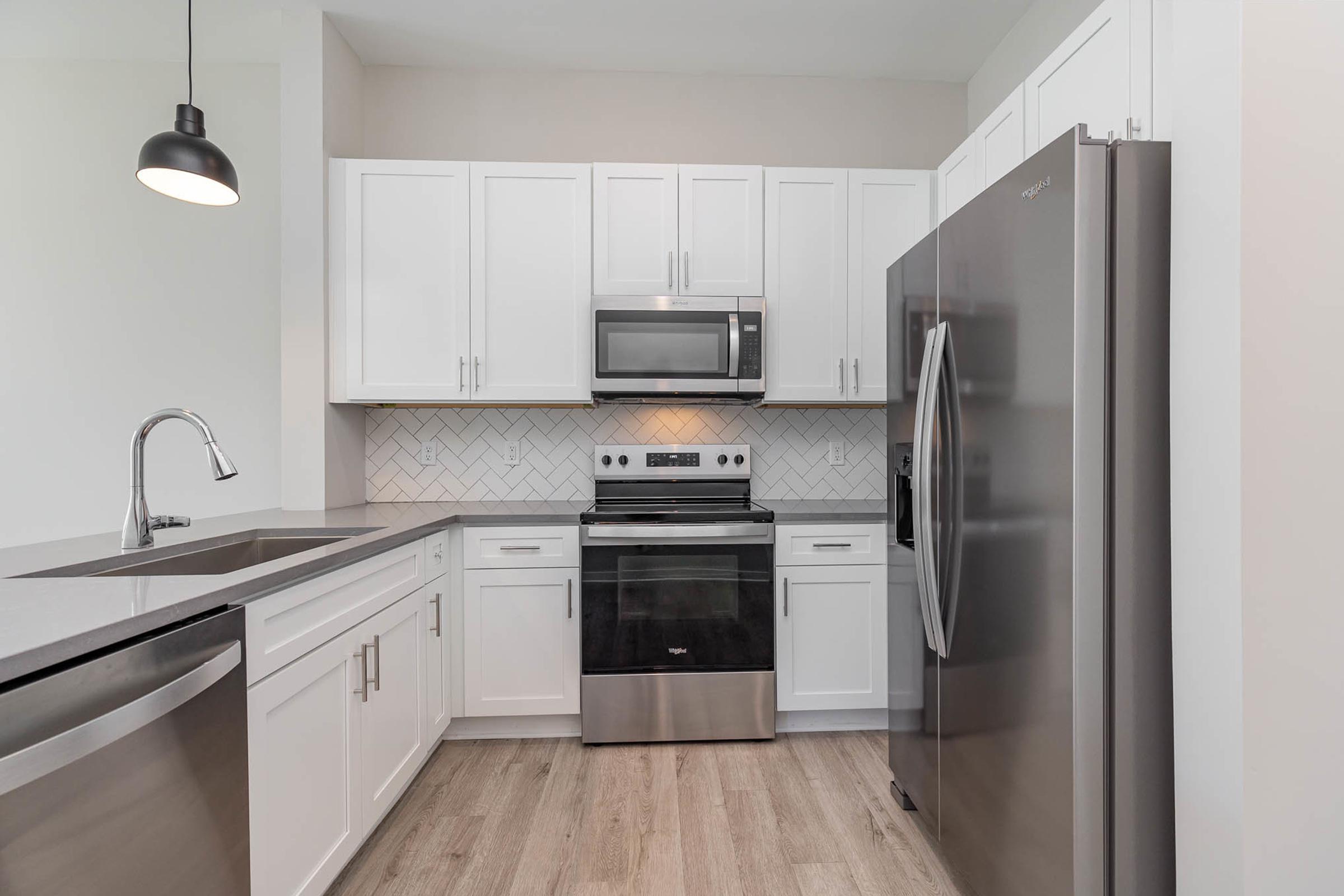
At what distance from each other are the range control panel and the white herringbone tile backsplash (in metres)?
0.09

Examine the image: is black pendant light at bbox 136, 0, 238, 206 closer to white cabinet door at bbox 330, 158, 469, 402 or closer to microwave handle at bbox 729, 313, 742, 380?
white cabinet door at bbox 330, 158, 469, 402

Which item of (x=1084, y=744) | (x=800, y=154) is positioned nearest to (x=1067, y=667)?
(x=1084, y=744)

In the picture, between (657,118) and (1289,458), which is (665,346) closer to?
(657,118)

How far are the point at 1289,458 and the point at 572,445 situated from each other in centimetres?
246

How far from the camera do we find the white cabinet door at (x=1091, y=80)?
139 centimetres

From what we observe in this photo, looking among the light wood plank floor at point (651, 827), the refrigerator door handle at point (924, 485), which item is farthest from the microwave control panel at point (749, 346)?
the light wood plank floor at point (651, 827)

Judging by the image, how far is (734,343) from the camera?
2.64 m

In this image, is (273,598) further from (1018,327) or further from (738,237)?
(738,237)

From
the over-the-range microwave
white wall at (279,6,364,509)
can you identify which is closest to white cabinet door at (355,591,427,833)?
white wall at (279,6,364,509)

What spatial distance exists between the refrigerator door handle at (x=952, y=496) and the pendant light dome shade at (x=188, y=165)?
200cm

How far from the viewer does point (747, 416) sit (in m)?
3.04

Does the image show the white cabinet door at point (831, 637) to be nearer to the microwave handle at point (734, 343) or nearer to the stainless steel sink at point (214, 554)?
the microwave handle at point (734, 343)

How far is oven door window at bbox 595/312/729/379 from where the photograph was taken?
2654mm

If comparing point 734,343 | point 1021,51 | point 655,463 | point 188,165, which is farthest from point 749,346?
point 188,165
